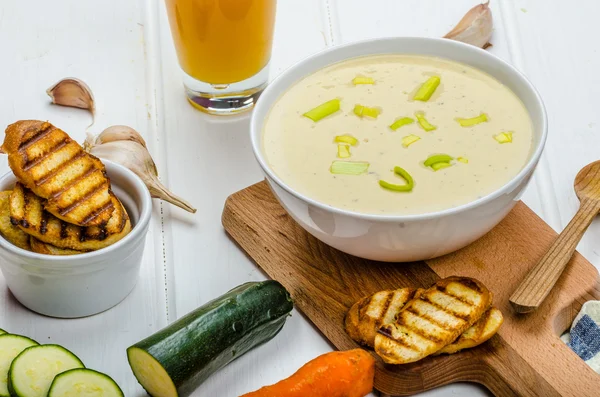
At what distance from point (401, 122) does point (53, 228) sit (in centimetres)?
90

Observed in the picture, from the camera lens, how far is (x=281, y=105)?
2.50 metres

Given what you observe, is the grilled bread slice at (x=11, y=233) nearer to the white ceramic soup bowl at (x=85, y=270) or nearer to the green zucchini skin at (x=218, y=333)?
the white ceramic soup bowl at (x=85, y=270)

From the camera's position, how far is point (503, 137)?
2.32 metres

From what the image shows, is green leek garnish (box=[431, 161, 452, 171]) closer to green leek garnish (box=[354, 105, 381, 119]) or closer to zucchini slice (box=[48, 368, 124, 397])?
green leek garnish (box=[354, 105, 381, 119])

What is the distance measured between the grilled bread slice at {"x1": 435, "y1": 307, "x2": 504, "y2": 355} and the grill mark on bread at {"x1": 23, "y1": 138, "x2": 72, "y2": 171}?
3.33 feet

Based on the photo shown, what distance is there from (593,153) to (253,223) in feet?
3.59

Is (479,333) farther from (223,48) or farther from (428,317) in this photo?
(223,48)

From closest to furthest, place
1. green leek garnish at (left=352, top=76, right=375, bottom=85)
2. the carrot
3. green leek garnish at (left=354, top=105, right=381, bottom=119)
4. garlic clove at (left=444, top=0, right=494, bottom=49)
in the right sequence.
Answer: the carrot → green leek garnish at (left=354, top=105, right=381, bottom=119) → green leek garnish at (left=352, top=76, right=375, bottom=85) → garlic clove at (left=444, top=0, right=494, bottom=49)

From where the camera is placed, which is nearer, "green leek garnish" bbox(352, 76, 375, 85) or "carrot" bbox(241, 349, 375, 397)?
"carrot" bbox(241, 349, 375, 397)

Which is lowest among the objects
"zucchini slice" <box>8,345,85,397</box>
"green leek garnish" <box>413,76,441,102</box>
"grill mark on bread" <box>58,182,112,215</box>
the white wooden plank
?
the white wooden plank

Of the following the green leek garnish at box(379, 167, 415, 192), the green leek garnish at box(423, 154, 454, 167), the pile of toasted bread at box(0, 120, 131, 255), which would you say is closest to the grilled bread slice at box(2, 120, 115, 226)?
the pile of toasted bread at box(0, 120, 131, 255)

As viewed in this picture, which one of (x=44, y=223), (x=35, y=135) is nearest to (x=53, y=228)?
(x=44, y=223)

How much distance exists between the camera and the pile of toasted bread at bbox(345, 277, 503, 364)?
2053 mm

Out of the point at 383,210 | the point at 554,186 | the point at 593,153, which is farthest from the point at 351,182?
the point at 593,153
